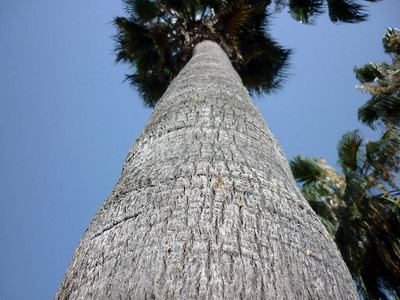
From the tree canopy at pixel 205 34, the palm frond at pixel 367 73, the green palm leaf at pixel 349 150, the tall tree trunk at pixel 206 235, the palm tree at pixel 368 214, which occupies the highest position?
the palm frond at pixel 367 73

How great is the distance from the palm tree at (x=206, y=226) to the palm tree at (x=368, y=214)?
4507 mm

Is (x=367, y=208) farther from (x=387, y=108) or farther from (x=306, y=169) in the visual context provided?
(x=387, y=108)

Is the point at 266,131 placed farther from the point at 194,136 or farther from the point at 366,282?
the point at 366,282

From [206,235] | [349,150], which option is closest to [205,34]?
[349,150]

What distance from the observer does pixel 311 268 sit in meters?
Answer: 0.75

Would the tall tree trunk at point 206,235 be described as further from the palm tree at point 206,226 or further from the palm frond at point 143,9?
the palm frond at point 143,9

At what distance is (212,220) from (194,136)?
1.65 ft

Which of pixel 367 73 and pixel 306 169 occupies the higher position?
pixel 367 73

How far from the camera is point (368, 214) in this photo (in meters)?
5.04

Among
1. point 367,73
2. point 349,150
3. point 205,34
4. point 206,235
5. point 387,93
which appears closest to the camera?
point 206,235

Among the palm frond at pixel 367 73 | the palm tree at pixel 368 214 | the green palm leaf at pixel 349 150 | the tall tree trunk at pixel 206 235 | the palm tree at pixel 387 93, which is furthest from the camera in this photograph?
the palm frond at pixel 367 73

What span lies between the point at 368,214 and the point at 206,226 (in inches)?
207

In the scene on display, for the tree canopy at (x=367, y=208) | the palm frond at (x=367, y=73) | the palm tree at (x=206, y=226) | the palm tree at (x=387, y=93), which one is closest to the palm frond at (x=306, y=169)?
the tree canopy at (x=367, y=208)

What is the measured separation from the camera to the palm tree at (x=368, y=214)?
4.77 metres
